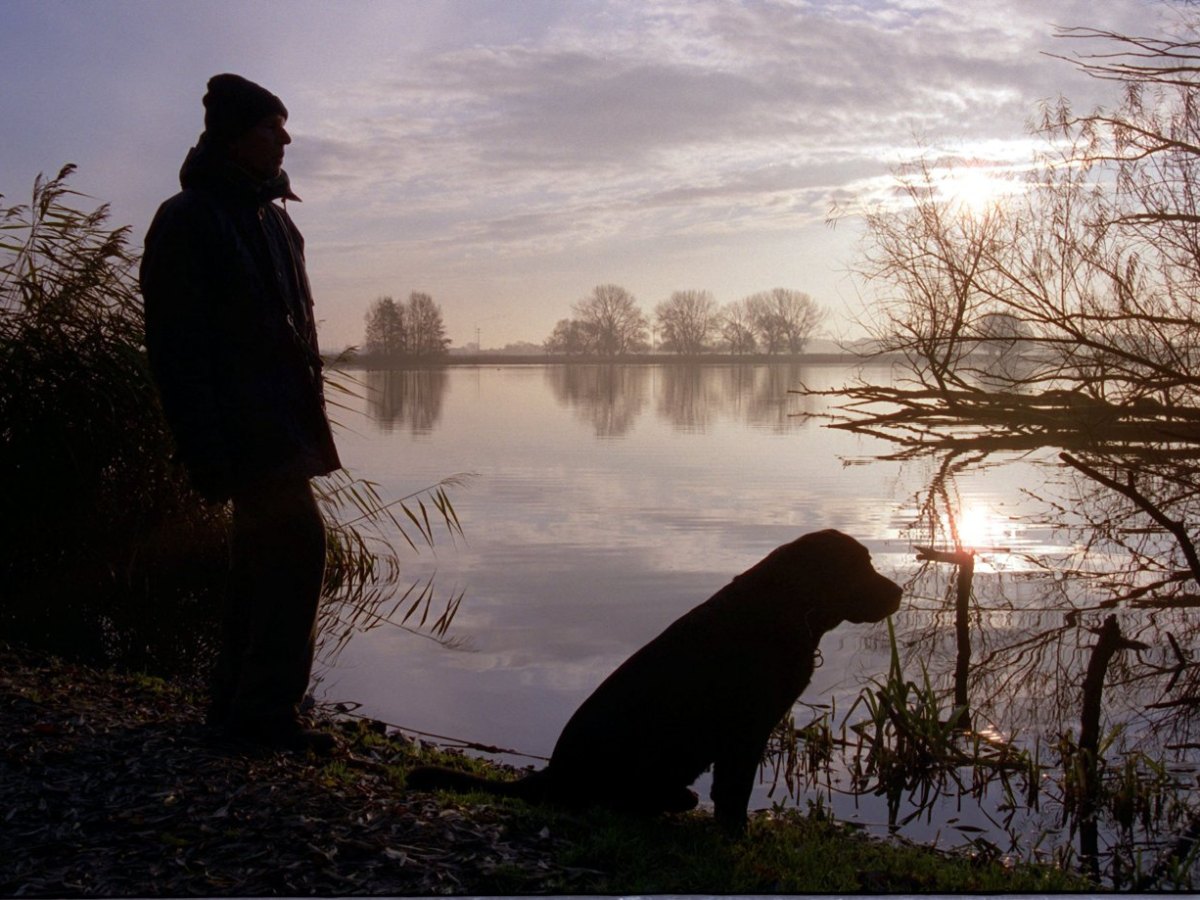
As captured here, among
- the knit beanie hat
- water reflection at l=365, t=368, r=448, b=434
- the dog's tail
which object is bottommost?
the dog's tail

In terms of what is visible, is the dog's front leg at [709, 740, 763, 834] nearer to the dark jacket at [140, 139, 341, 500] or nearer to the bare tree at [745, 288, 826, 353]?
the dark jacket at [140, 139, 341, 500]

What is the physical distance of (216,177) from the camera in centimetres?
344

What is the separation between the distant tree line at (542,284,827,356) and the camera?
241 inches

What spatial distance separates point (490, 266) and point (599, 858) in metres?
3.01

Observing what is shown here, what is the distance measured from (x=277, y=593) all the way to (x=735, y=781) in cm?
172

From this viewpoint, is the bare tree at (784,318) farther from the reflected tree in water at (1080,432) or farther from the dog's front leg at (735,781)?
the dog's front leg at (735,781)

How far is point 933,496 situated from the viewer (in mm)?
8844

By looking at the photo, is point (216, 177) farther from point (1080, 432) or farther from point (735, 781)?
point (1080, 432)

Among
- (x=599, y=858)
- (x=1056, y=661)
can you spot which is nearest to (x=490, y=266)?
(x=599, y=858)

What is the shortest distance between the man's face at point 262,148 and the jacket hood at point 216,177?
35 mm

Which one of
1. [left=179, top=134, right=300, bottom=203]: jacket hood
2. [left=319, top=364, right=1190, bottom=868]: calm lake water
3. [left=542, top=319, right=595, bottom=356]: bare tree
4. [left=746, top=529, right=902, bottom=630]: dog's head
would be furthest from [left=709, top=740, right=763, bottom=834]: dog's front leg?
[left=542, top=319, right=595, bottom=356]: bare tree

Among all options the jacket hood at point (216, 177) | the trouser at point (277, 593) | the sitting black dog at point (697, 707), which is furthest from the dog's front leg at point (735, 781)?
the jacket hood at point (216, 177)

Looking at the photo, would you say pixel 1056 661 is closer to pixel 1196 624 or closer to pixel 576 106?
pixel 1196 624

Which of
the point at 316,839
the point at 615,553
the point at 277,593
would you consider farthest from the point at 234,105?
the point at 615,553
